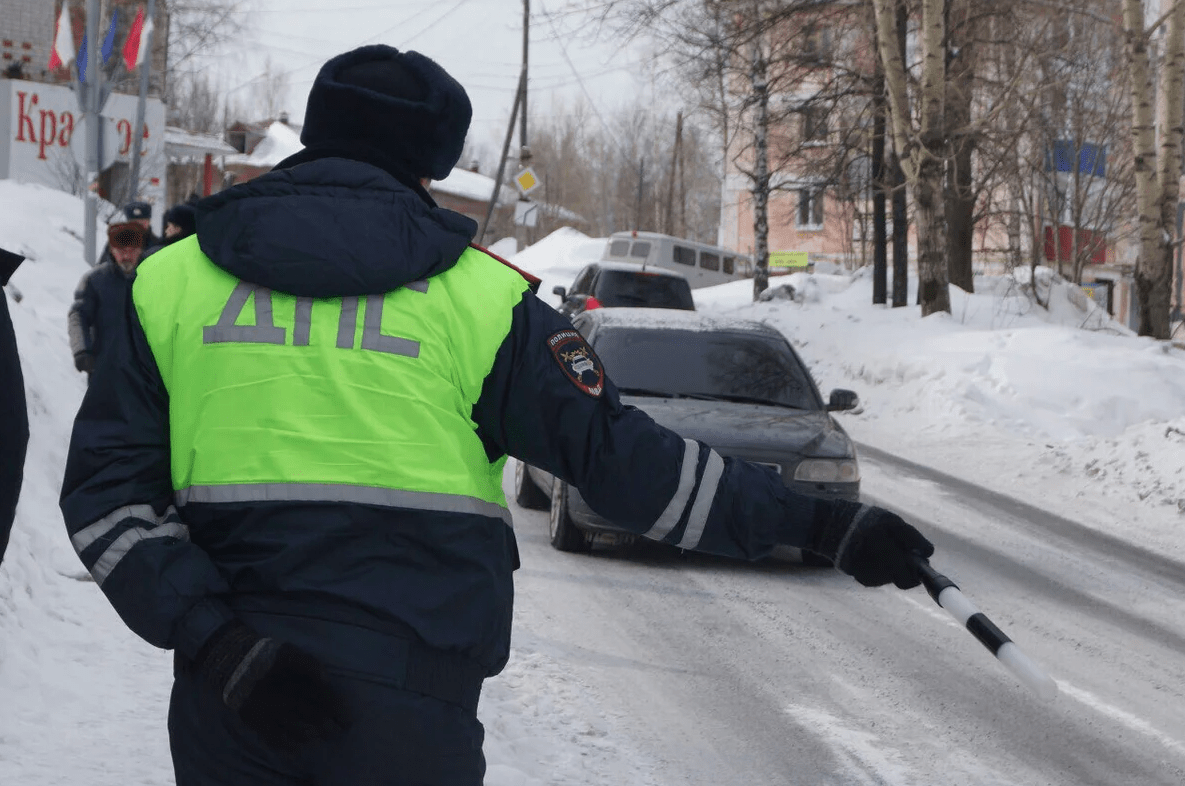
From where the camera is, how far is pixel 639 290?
22203 mm

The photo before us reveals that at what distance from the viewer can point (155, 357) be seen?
2.29m

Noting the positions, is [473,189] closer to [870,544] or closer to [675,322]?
→ [675,322]

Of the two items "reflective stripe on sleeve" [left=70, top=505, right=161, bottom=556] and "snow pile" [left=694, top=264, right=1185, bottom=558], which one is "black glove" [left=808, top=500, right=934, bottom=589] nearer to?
"reflective stripe on sleeve" [left=70, top=505, right=161, bottom=556]

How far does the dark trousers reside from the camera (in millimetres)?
2131

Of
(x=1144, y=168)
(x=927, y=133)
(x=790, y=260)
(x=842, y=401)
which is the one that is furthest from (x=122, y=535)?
(x=790, y=260)

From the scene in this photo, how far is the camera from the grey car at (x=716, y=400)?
8586mm

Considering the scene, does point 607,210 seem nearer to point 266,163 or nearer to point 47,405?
point 266,163

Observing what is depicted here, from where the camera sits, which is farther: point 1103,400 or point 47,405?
point 1103,400

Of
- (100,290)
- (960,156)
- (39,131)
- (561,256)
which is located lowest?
(100,290)

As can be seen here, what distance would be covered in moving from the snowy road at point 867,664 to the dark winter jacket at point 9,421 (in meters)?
2.86

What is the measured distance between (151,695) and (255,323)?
3221mm

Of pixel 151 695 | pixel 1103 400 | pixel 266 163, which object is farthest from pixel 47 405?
pixel 266 163

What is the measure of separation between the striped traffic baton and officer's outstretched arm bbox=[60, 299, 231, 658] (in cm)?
114

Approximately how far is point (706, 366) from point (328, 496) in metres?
7.76
